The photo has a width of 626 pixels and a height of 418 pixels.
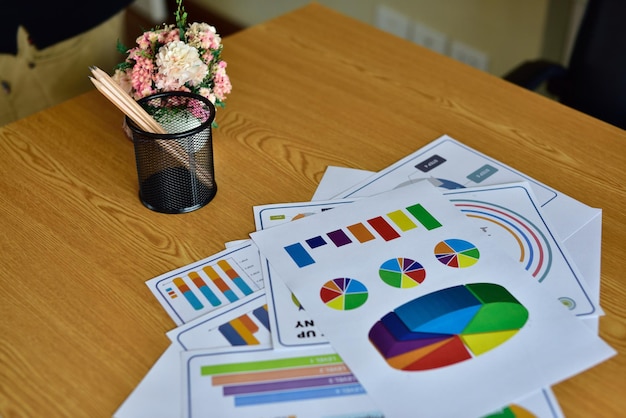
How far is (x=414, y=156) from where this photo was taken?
1098 mm

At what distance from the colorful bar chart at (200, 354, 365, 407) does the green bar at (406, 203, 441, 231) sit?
26cm

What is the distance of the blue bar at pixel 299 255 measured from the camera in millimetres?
910

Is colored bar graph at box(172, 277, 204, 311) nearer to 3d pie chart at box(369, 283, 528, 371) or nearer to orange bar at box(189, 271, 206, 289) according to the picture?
orange bar at box(189, 271, 206, 289)

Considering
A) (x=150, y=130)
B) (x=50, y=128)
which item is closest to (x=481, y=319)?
(x=150, y=130)

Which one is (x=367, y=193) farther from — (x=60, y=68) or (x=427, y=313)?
(x=60, y=68)

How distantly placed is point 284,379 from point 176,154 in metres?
0.34

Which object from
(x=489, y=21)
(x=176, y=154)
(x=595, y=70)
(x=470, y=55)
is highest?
(x=176, y=154)

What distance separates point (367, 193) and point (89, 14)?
117cm

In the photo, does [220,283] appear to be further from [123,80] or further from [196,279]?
[123,80]

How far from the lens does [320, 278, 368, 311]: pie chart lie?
84 cm

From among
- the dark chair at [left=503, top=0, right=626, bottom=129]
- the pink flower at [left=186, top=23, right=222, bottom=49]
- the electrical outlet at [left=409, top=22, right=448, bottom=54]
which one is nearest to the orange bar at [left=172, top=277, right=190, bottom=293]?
the pink flower at [left=186, top=23, right=222, bottom=49]

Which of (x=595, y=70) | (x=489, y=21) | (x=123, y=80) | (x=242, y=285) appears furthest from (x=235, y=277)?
(x=489, y=21)

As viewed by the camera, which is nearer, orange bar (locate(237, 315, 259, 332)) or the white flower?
orange bar (locate(237, 315, 259, 332))

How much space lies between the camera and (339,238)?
945 millimetres
